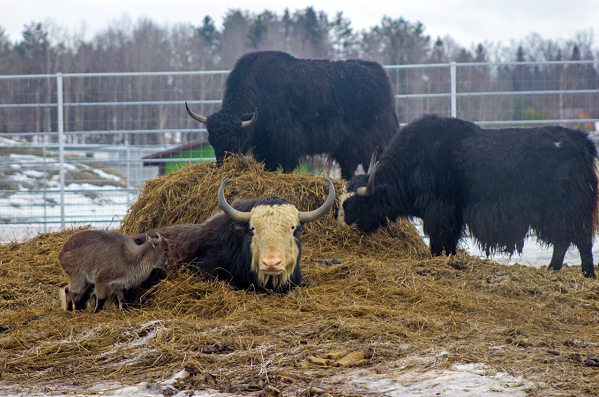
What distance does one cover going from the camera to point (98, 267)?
479cm

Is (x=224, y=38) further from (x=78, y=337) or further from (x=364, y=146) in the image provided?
(x=78, y=337)

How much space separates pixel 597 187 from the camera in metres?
6.58

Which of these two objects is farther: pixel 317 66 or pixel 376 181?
pixel 317 66

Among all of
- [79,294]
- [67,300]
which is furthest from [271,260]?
[67,300]

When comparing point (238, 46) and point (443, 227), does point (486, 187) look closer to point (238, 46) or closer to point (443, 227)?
point (443, 227)

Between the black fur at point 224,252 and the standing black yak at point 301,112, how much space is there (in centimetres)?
282

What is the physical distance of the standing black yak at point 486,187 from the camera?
6.53 metres

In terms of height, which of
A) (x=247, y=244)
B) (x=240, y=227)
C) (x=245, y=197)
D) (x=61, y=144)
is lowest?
(x=247, y=244)

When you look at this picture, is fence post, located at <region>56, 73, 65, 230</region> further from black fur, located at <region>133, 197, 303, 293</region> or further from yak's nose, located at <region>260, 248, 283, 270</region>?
yak's nose, located at <region>260, 248, 283, 270</region>

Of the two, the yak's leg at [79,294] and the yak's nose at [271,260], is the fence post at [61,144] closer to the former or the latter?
the yak's leg at [79,294]

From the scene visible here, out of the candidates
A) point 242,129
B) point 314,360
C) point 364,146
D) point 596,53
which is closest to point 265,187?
point 242,129

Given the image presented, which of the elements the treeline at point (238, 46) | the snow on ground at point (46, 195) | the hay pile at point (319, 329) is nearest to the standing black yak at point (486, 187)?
the hay pile at point (319, 329)

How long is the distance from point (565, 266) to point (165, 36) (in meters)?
39.3

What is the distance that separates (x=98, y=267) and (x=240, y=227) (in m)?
1.15
